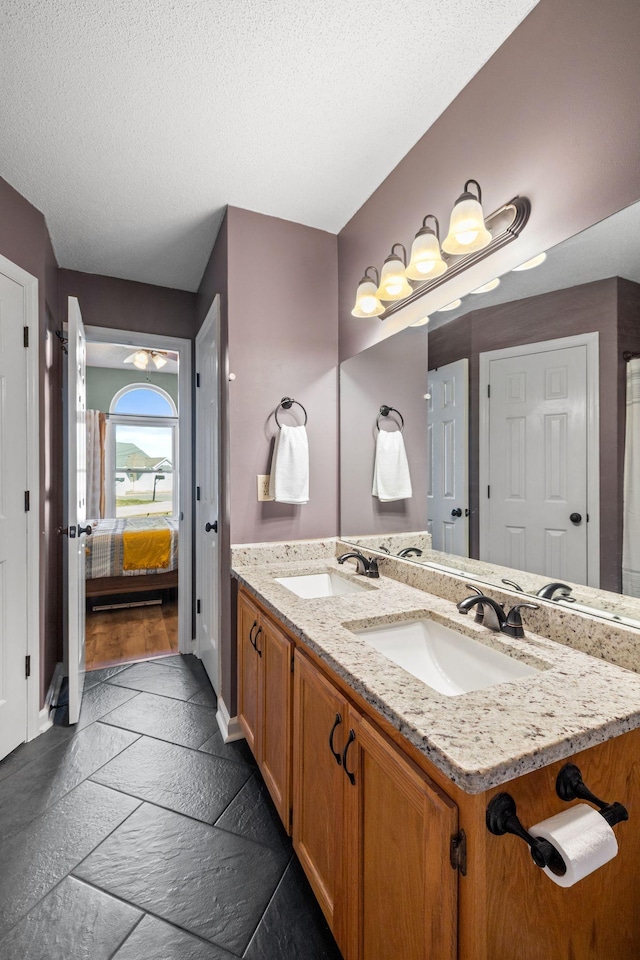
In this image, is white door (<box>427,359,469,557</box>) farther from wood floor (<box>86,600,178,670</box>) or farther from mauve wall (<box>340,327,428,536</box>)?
wood floor (<box>86,600,178,670</box>)

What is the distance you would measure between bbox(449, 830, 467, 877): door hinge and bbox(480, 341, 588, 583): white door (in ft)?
2.27

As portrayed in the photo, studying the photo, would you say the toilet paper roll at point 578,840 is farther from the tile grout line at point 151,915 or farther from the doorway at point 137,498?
the doorway at point 137,498

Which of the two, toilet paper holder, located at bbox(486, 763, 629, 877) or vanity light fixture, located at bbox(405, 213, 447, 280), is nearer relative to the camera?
toilet paper holder, located at bbox(486, 763, 629, 877)

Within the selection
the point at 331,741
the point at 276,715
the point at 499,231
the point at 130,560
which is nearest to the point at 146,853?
the point at 276,715

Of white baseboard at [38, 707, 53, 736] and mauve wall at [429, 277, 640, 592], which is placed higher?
mauve wall at [429, 277, 640, 592]

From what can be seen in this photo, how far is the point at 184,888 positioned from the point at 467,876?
1.14 m

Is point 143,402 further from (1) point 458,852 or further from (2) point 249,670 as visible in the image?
(1) point 458,852

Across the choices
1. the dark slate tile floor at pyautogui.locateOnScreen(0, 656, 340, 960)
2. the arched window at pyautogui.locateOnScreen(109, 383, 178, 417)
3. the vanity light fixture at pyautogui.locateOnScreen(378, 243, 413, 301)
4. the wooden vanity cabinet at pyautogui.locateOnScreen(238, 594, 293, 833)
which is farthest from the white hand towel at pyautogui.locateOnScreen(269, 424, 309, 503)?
the arched window at pyautogui.locateOnScreen(109, 383, 178, 417)

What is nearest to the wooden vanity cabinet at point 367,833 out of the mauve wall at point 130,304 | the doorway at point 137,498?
the doorway at point 137,498

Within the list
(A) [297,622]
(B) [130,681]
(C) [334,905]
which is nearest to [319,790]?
(C) [334,905]

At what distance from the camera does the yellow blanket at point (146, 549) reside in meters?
4.06

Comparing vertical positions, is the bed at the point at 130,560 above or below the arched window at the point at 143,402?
below

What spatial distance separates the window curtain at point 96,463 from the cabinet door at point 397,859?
18.2ft

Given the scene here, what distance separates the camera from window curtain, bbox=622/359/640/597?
997 mm
